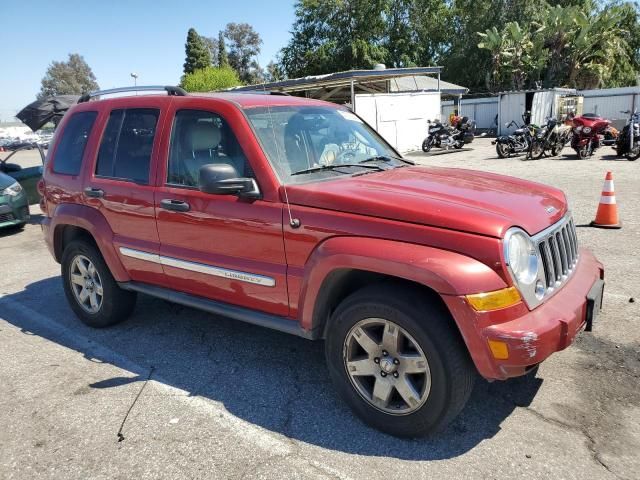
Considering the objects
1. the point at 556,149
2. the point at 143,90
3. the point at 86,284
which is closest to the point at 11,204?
the point at 86,284

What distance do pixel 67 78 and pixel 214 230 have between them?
108m

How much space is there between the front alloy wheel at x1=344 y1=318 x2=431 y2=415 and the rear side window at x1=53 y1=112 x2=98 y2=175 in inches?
121

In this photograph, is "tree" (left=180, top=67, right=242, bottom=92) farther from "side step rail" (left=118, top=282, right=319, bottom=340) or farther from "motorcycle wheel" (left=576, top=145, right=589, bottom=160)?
"side step rail" (left=118, top=282, right=319, bottom=340)

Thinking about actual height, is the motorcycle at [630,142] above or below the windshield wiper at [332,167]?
below

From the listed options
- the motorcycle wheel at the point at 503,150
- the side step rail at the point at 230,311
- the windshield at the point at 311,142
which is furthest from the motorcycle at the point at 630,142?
the side step rail at the point at 230,311

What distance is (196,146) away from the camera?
373cm

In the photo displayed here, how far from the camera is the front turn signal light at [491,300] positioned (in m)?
2.49

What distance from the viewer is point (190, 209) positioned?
362cm

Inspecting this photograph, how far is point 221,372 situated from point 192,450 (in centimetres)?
90

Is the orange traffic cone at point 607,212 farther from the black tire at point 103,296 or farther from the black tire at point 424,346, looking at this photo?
the black tire at point 103,296

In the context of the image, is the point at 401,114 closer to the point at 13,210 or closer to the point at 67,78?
the point at 13,210

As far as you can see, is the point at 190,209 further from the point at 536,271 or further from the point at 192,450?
the point at 536,271

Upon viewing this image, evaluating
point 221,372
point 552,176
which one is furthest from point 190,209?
point 552,176

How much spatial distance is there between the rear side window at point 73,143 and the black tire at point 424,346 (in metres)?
2.97
